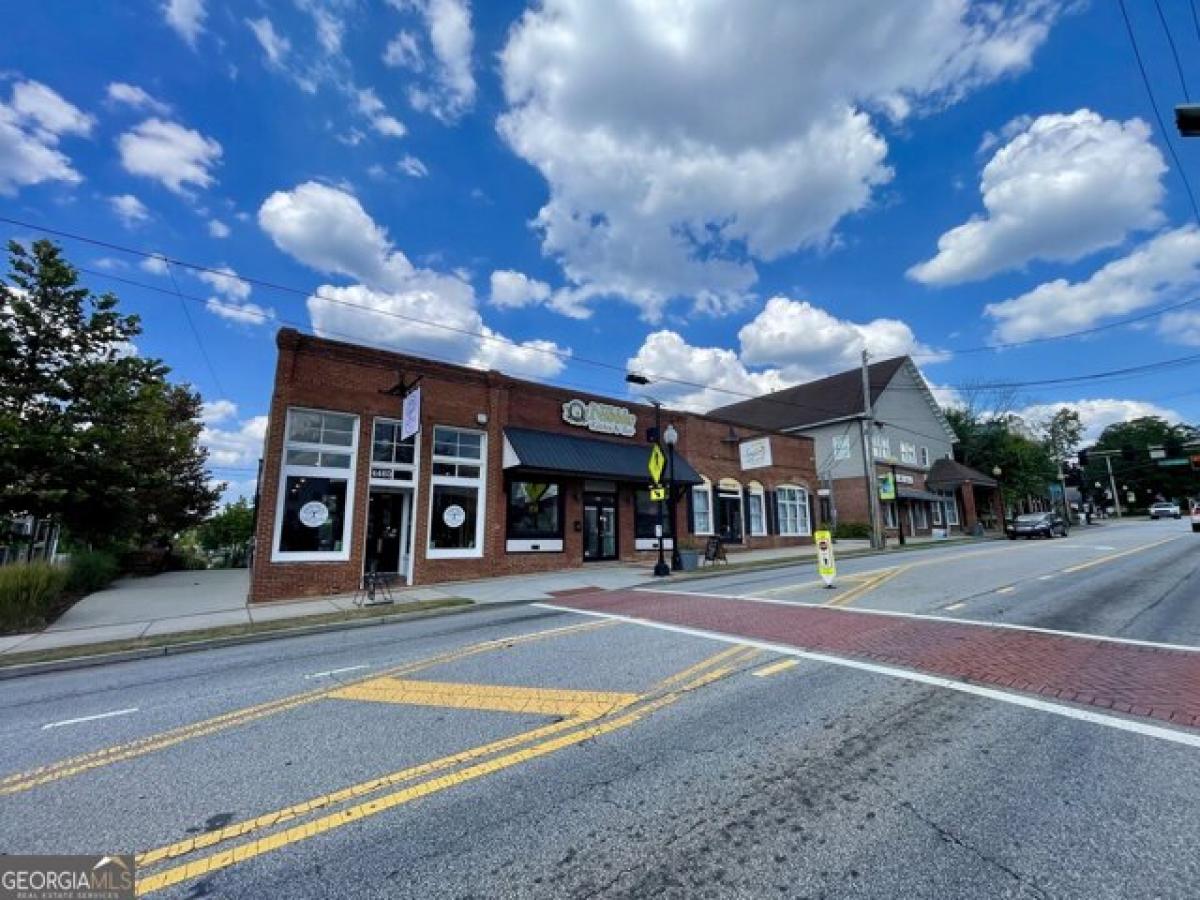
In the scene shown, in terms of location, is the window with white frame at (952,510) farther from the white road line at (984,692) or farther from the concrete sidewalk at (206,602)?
the white road line at (984,692)

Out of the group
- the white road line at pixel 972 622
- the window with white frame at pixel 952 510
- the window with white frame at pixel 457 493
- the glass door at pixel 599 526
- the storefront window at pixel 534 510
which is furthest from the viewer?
the window with white frame at pixel 952 510

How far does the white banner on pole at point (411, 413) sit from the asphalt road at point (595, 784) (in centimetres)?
887

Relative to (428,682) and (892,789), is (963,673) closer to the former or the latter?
(892,789)

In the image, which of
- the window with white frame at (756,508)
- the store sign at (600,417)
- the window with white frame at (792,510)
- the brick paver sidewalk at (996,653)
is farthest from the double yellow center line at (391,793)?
the window with white frame at (792,510)

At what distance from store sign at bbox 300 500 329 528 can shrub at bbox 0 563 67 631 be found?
507 centimetres

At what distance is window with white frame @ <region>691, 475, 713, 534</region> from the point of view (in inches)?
985

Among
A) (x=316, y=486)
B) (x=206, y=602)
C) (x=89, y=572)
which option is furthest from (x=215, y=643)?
(x=89, y=572)

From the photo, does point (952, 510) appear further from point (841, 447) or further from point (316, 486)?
point (316, 486)

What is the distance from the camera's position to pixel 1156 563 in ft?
54.1

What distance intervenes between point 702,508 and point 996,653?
18.9m

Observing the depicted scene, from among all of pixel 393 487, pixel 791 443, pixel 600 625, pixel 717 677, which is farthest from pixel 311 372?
pixel 791 443

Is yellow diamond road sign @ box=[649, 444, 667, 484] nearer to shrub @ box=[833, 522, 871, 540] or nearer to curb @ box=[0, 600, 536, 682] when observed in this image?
curb @ box=[0, 600, 536, 682]

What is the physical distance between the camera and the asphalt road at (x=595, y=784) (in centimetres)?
278

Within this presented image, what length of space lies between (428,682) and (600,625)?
12.0ft
